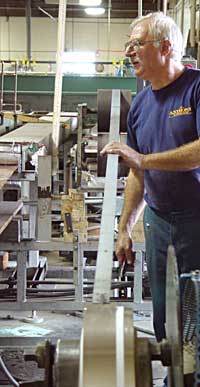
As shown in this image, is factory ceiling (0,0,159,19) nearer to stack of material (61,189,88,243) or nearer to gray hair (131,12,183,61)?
stack of material (61,189,88,243)

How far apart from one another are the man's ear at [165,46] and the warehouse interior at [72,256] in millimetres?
231

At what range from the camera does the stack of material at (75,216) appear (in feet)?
9.78

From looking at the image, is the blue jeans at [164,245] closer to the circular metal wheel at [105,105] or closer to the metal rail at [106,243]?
the metal rail at [106,243]

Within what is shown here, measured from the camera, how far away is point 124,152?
1505 mm

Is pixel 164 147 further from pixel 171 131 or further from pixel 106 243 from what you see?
pixel 106 243

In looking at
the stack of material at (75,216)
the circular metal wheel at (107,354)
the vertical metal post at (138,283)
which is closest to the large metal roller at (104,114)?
the stack of material at (75,216)

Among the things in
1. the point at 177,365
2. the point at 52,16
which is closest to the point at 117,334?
the point at 177,365

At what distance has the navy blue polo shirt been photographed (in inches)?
65.4

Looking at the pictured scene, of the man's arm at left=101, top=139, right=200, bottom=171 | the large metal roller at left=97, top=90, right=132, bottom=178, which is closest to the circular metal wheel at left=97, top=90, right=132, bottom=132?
the large metal roller at left=97, top=90, right=132, bottom=178

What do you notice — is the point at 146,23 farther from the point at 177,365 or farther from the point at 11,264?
the point at 11,264

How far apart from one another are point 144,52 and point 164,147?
0.85ft

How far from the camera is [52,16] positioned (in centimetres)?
1352

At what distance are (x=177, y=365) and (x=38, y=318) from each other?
2780 millimetres

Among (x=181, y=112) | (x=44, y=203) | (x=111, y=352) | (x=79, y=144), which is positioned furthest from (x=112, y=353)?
(x=79, y=144)
